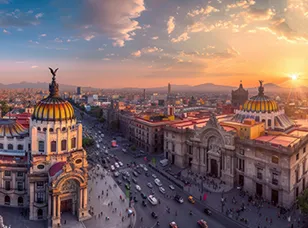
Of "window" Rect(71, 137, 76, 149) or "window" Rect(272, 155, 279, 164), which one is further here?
"window" Rect(71, 137, 76, 149)

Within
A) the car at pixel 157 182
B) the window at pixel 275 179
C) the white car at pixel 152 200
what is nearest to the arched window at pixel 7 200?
the white car at pixel 152 200

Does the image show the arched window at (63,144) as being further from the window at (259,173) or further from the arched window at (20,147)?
the window at (259,173)

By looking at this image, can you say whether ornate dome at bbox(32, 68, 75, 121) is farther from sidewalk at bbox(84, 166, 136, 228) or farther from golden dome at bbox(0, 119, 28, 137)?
sidewalk at bbox(84, 166, 136, 228)

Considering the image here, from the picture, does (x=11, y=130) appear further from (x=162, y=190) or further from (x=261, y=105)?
(x=261, y=105)

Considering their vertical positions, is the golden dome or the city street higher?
the golden dome

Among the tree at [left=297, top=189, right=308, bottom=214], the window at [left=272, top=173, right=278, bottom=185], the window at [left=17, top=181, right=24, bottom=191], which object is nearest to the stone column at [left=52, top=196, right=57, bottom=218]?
the window at [left=17, top=181, right=24, bottom=191]

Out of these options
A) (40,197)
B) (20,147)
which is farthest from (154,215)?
(20,147)

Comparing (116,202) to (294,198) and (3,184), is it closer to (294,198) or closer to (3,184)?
(3,184)
